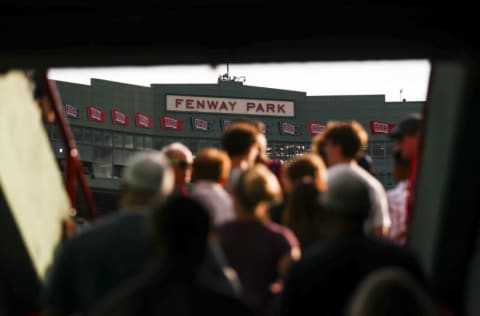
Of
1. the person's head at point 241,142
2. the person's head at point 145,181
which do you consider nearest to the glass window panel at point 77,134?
the person's head at point 241,142

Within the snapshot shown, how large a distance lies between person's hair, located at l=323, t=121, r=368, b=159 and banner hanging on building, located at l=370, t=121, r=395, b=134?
242 feet

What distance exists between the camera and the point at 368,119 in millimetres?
81000

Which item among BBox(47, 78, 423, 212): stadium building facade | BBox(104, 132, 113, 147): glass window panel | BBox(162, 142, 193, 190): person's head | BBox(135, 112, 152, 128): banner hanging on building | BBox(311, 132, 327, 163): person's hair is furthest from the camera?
BBox(135, 112, 152, 128): banner hanging on building

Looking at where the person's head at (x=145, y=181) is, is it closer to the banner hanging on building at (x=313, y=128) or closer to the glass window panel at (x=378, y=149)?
the banner hanging on building at (x=313, y=128)

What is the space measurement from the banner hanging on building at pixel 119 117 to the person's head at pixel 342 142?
224 feet

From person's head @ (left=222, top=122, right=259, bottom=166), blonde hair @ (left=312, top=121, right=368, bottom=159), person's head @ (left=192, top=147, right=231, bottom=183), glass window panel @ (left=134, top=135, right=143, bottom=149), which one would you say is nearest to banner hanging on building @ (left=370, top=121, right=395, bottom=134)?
glass window panel @ (left=134, top=135, right=143, bottom=149)

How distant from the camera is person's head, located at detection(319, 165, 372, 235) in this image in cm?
501

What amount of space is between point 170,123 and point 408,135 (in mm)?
70576

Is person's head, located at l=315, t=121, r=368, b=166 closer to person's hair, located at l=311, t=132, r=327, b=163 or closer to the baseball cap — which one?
person's hair, located at l=311, t=132, r=327, b=163

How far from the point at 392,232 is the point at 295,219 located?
82.5 inches

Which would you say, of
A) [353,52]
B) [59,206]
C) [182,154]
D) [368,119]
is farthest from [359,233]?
[368,119]

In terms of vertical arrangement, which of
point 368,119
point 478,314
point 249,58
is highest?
point 249,58

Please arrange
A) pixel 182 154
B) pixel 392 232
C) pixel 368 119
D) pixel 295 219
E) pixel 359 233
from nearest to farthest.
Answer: pixel 359 233 < pixel 295 219 < pixel 182 154 < pixel 392 232 < pixel 368 119

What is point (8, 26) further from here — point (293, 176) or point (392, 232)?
point (392, 232)
